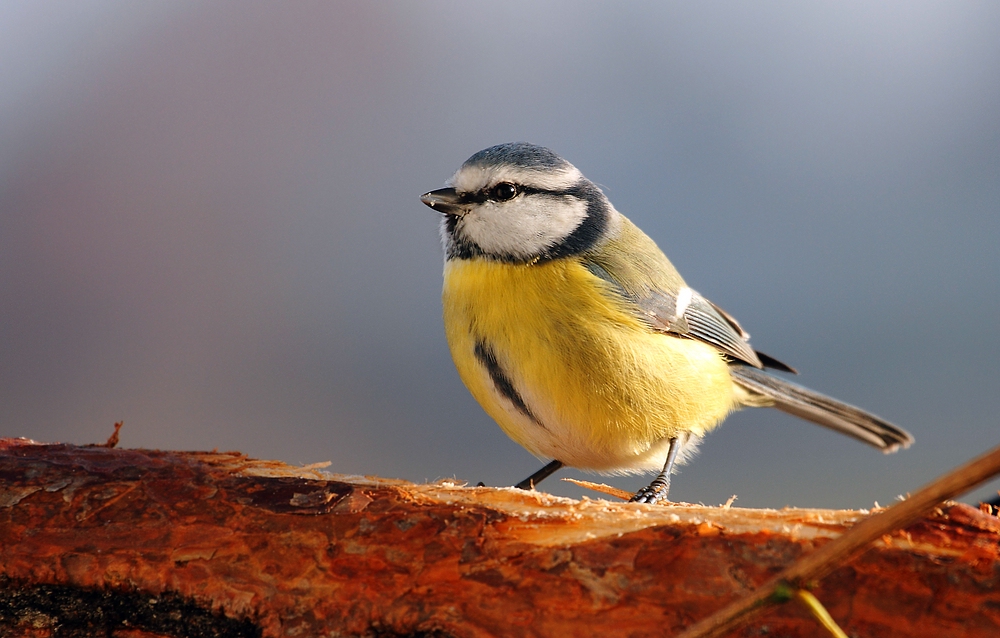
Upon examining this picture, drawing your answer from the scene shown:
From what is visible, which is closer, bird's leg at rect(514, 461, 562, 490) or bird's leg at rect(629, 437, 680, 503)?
bird's leg at rect(629, 437, 680, 503)

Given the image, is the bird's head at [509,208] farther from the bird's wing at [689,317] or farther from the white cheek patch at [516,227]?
the bird's wing at [689,317]

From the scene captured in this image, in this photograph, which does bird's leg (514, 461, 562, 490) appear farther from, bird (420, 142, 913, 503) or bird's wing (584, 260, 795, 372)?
bird's wing (584, 260, 795, 372)

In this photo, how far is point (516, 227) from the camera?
70.9 inches

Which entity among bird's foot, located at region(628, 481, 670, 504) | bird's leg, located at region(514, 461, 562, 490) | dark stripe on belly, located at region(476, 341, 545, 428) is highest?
dark stripe on belly, located at region(476, 341, 545, 428)

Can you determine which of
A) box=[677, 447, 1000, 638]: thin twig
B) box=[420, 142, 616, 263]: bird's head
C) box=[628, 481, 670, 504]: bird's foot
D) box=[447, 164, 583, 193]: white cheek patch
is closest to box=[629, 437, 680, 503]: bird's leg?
box=[628, 481, 670, 504]: bird's foot

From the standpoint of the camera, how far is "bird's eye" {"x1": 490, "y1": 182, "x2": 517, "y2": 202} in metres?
1.81

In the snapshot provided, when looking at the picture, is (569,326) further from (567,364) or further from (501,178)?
(501,178)

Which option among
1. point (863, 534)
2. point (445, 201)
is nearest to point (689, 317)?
point (445, 201)

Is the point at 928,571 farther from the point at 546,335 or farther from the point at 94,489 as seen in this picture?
the point at 94,489

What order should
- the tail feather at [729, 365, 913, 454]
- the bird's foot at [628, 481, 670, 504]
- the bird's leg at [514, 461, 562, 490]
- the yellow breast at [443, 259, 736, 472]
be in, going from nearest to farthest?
the yellow breast at [443, 259, 736, 472] → the bird's foot at [628, 481, 670, 504] → the bird's leg at [514, 461, 562, 490] → the tail feather at [729, 365, 913, 454]

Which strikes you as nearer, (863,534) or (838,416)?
(863,534)

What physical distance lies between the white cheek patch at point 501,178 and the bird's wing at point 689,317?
0.23m

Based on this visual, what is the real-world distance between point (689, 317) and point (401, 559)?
45.9 inches

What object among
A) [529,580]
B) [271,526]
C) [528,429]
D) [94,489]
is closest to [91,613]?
[94,489]
